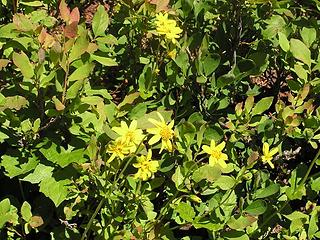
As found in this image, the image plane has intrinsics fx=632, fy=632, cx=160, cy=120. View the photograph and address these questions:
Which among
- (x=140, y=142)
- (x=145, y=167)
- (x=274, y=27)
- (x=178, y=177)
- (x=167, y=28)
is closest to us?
(x=140, y=142)

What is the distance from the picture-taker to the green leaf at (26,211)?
2.17 m

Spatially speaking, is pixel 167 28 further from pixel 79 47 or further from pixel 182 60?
pixel 79 47

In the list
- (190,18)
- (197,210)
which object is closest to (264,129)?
(197,210)

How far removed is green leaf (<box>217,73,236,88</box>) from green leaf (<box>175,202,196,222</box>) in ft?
1.55

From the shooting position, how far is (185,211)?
2.09m

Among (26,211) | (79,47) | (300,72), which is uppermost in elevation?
(79,47)

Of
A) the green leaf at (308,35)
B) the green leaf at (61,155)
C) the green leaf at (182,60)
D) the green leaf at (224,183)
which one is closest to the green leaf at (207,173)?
the green leaf at (224,183)

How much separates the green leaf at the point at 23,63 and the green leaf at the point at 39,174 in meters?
0.32

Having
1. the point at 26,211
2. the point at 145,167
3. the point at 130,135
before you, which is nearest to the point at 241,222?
the point at 145,167

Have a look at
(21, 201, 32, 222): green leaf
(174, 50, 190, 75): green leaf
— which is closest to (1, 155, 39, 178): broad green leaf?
(21, 201, 32, 222): green leaf

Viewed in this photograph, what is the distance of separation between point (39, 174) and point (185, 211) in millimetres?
506

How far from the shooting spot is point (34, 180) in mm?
2102

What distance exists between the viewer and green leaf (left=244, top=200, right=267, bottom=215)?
2.08 m

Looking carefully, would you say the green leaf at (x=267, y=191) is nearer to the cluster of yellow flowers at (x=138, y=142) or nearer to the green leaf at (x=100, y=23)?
the cluster of yellow flowers at (x=138, y=142)
